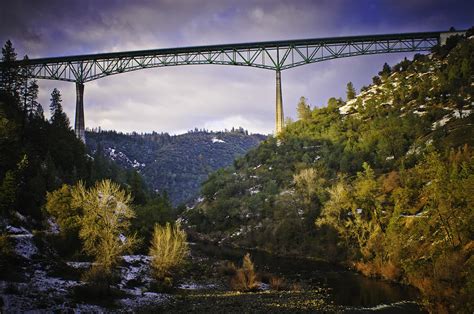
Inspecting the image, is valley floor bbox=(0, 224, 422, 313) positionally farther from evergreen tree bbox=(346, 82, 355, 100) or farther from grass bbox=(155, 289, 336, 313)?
evergreen tree bbox=(346, 82, 355, 100)

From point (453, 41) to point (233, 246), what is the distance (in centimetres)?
7292

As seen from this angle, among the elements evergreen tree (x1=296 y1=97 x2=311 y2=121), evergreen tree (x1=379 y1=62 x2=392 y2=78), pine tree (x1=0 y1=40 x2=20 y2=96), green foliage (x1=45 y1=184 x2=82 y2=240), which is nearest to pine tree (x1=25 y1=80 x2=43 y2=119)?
pine tree (x1=0 y1=40 x2=20 y2=96)

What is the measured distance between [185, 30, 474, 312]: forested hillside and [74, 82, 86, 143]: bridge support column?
1440 inches

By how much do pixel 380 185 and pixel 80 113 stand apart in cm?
4559

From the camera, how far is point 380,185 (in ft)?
175

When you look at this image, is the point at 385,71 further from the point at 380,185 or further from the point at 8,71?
the point at 8,71

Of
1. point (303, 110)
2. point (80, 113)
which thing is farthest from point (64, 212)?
point (303, 110)

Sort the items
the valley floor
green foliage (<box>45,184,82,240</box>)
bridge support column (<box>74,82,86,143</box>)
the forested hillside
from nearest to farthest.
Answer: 1. the valley floor
2. the forested hillside
3. green foliage (<box>45,184,82,240</box>)
4. bridge support column (<box>74,82,86,143</box>)

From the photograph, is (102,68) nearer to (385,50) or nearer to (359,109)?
(385,50)

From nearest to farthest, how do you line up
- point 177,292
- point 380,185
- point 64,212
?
point 177,292 → point 64,212 → point 380,185

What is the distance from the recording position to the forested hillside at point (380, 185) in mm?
29750

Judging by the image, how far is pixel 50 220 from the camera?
43188 mm

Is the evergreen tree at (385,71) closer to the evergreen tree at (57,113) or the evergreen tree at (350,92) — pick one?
the evergreen tree at (350,92)

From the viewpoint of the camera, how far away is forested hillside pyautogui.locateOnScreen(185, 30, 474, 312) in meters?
29.8
